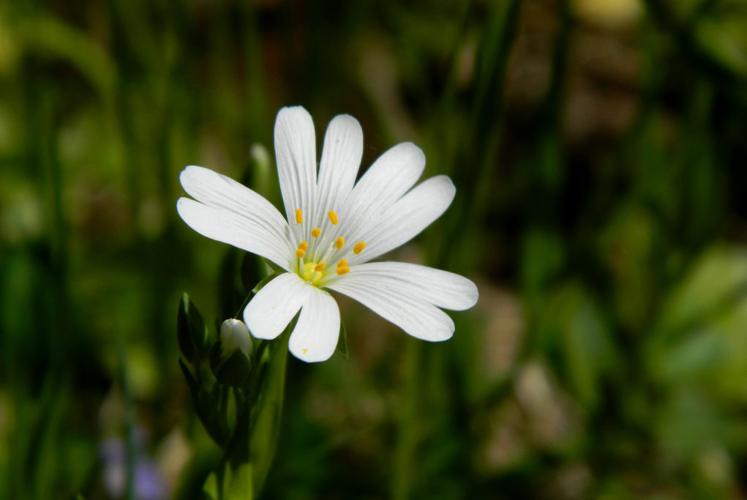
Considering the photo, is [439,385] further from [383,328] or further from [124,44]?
[124,44]

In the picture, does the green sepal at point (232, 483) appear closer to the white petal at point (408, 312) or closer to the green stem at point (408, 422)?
the white petal at point (408, 312)

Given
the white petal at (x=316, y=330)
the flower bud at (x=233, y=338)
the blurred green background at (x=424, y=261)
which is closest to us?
the white petal at (x=316, y=330)

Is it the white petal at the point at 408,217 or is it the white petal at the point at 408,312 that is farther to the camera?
the white petal at the point at 408,217

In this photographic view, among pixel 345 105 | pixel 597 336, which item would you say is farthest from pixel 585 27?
pixel 597 336

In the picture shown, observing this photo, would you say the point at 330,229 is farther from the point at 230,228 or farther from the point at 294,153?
the point at 230,228

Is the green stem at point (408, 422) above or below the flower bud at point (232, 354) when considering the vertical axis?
below

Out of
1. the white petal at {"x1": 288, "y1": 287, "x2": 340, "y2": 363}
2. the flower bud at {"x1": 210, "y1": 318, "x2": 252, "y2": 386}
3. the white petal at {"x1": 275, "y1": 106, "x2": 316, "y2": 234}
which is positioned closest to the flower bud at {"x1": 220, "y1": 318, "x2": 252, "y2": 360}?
the flower bud at {"x1": 210, "y1": 318, "x2": 252, "y2": 386}

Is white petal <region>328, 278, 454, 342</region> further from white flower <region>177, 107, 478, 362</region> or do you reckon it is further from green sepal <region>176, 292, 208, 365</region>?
green sepal <region>176, 292, 208, 365</region>

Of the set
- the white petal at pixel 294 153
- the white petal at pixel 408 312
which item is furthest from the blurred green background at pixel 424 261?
the white petal at pixel 408 312
